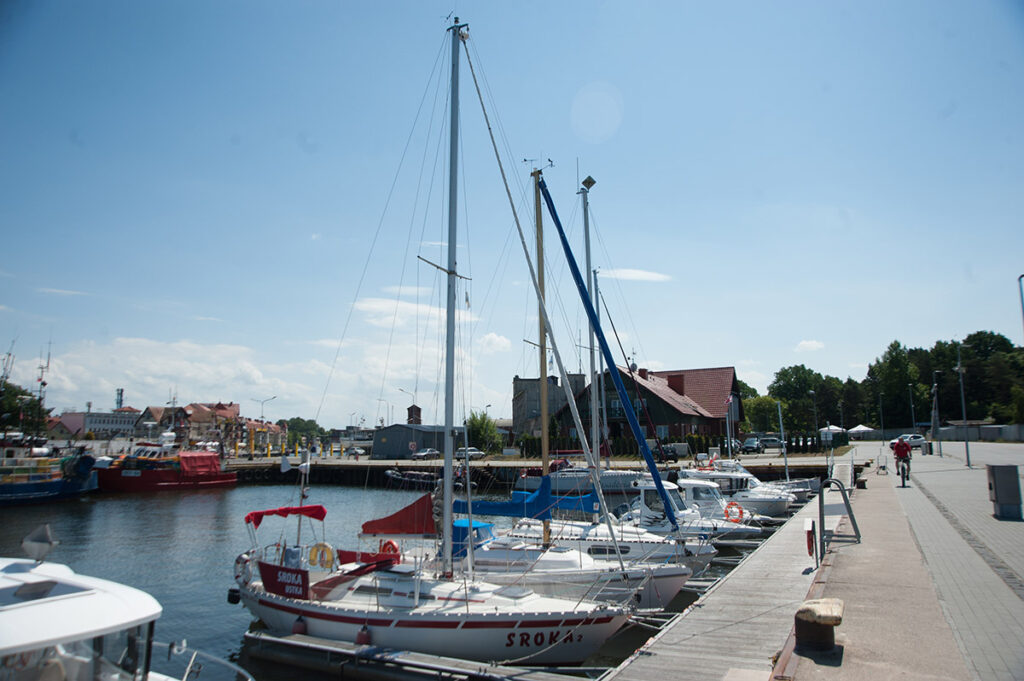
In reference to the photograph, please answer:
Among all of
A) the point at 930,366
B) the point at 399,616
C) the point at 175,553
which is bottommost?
the point at 175,553

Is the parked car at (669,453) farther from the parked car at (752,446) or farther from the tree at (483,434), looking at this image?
the tree at (483,434)

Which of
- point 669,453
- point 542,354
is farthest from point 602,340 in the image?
point 669,453

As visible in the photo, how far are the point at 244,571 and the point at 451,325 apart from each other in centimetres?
889

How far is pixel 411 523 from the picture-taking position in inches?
640

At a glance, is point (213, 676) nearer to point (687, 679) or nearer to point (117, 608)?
point (117, 608)

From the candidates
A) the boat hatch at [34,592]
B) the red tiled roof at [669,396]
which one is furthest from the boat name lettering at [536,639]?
the red tiled roof at [669,396]

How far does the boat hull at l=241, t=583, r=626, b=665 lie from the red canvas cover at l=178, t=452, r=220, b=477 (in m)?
54.1

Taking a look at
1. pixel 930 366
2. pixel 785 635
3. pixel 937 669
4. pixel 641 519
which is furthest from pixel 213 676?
pixel 930 366

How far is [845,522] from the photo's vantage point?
21812 millimetres

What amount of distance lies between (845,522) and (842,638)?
14.1 meters

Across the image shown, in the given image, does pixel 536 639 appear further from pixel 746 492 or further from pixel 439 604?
pixel 746 492

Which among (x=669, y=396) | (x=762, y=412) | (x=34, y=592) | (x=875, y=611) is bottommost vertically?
(x=875, y=611)

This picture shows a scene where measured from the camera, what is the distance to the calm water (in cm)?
1864

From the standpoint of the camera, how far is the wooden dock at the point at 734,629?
9.22 metres
